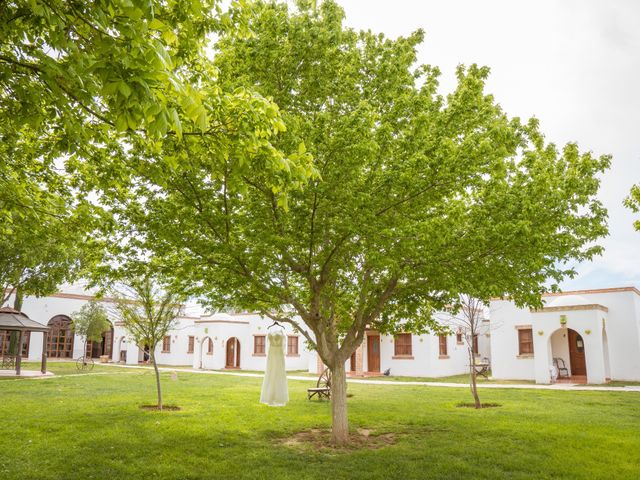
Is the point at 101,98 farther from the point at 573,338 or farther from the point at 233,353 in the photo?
the point at 233,353

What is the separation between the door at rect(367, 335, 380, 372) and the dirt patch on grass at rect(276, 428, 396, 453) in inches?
662

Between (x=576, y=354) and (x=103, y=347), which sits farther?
(x=103, y=347)

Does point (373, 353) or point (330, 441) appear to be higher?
point (373, 353)

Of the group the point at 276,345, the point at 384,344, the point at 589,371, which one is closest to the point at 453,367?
the point at 384,344

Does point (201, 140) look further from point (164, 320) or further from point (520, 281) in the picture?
point (164, 320)

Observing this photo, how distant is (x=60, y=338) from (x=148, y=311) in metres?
30.2

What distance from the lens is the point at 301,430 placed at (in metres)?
9.59

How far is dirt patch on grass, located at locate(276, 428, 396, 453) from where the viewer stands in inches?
319

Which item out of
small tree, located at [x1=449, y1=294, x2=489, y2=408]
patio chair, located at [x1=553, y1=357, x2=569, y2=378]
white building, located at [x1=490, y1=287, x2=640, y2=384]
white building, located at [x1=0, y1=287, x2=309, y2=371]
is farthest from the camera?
white building, located at [x1=0, y1=287, x2=309, y2=371]

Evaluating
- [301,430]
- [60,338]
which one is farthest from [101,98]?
[60,338]

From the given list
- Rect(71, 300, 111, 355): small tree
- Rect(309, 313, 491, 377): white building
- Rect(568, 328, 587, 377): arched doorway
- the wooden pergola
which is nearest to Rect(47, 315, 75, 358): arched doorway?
Rect(71, 300, 111, 355): small tree

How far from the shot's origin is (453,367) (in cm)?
2600

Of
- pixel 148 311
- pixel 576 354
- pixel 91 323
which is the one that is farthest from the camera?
pixel 91 323

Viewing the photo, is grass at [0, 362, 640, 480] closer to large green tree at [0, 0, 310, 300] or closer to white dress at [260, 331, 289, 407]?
white dress at [260, 331, 289, 407]
